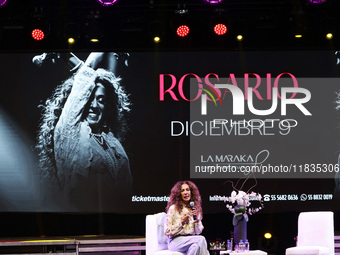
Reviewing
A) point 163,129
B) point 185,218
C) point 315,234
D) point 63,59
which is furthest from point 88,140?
point 315,234

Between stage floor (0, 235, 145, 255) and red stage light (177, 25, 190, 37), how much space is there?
272 cm

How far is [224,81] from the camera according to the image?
8.40 m

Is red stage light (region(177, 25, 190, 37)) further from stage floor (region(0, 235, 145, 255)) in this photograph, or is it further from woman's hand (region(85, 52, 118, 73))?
stage floor (region(0, 235, 145, 255))

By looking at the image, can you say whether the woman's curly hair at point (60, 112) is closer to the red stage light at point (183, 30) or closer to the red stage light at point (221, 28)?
the red stage light at point (183, 30)

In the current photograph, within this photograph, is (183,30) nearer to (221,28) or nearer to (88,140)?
(221,28)

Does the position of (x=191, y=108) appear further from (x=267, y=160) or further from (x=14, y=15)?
(x=14, y=15)

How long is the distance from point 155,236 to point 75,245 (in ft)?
5.39

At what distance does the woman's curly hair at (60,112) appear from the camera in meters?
8.34

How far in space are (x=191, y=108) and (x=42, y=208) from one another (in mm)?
2405

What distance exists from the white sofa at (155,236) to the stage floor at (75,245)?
135cm

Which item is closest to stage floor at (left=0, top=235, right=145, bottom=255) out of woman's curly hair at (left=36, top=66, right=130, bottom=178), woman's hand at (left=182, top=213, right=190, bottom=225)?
woman's curly hair at (left=36, top=66, right=130, bottom=178)

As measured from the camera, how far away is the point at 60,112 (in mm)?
8383

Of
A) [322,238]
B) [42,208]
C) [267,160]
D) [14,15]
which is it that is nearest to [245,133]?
[267,160]

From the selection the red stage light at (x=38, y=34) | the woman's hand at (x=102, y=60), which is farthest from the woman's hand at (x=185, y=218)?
the red stage light at (x=38, y=34)
